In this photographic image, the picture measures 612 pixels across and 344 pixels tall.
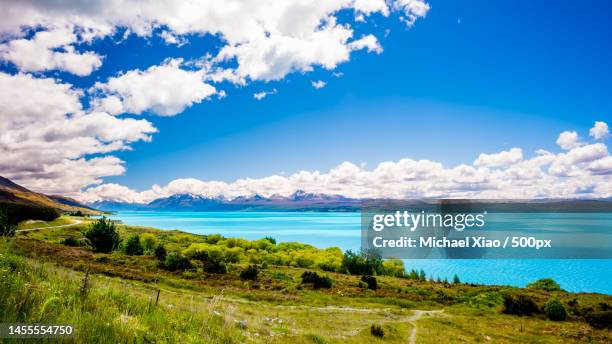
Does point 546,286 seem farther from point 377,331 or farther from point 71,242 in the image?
point 71,242

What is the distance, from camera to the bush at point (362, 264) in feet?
210

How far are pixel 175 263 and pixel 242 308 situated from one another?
22365mm

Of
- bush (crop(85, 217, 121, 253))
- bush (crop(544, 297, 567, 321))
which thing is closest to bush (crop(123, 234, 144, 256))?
bush (crop(85, 217, 121, 253))

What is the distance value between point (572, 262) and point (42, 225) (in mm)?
192205

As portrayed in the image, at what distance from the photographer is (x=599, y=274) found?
117000mm

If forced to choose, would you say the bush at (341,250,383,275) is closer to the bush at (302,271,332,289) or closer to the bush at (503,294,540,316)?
the bush at (302,271,332,289)

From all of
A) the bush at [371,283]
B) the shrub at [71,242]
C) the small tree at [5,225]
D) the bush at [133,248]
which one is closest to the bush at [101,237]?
the shrub at [71,242]

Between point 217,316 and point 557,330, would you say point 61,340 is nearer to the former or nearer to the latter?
point 217,316

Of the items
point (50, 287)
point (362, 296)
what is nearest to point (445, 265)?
point (362, 296)

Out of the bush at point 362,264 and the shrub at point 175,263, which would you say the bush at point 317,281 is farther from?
the bush at point 362,264

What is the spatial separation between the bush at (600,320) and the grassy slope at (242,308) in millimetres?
990

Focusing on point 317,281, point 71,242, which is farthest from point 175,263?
point 71,242

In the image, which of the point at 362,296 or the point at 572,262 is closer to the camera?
the point at 362,296

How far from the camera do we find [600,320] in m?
30.0
